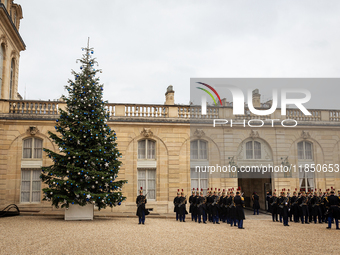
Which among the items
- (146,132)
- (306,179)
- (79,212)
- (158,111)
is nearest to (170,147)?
(146,132)

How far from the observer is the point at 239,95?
23141mm

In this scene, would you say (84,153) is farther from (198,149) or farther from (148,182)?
(198,149)

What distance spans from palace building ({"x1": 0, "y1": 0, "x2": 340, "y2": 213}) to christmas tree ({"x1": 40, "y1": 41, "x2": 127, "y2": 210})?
477 centimetres

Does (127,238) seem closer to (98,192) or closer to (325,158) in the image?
(98,192)

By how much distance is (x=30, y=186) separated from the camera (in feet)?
68.6

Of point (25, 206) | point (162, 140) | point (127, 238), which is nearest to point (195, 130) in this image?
point (162, 140)

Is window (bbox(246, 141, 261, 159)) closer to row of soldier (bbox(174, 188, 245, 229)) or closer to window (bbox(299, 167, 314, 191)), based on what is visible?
window (bbox(299, 167, 314, 191))

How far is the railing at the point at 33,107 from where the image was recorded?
69.6 feet

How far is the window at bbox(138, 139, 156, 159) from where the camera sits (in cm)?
2227

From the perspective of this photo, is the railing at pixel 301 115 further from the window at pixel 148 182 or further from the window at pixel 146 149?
the window at pixel 148 182

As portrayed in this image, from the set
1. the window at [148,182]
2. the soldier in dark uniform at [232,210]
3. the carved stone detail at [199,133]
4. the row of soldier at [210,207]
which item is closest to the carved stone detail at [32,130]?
the window at [148,182]

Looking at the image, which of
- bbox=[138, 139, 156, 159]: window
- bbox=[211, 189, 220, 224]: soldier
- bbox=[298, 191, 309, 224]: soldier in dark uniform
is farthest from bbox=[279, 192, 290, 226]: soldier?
bbox=[138, 139, 156, 159]: window

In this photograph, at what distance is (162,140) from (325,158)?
1073 centimetres

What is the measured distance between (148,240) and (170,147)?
11.6 metres
